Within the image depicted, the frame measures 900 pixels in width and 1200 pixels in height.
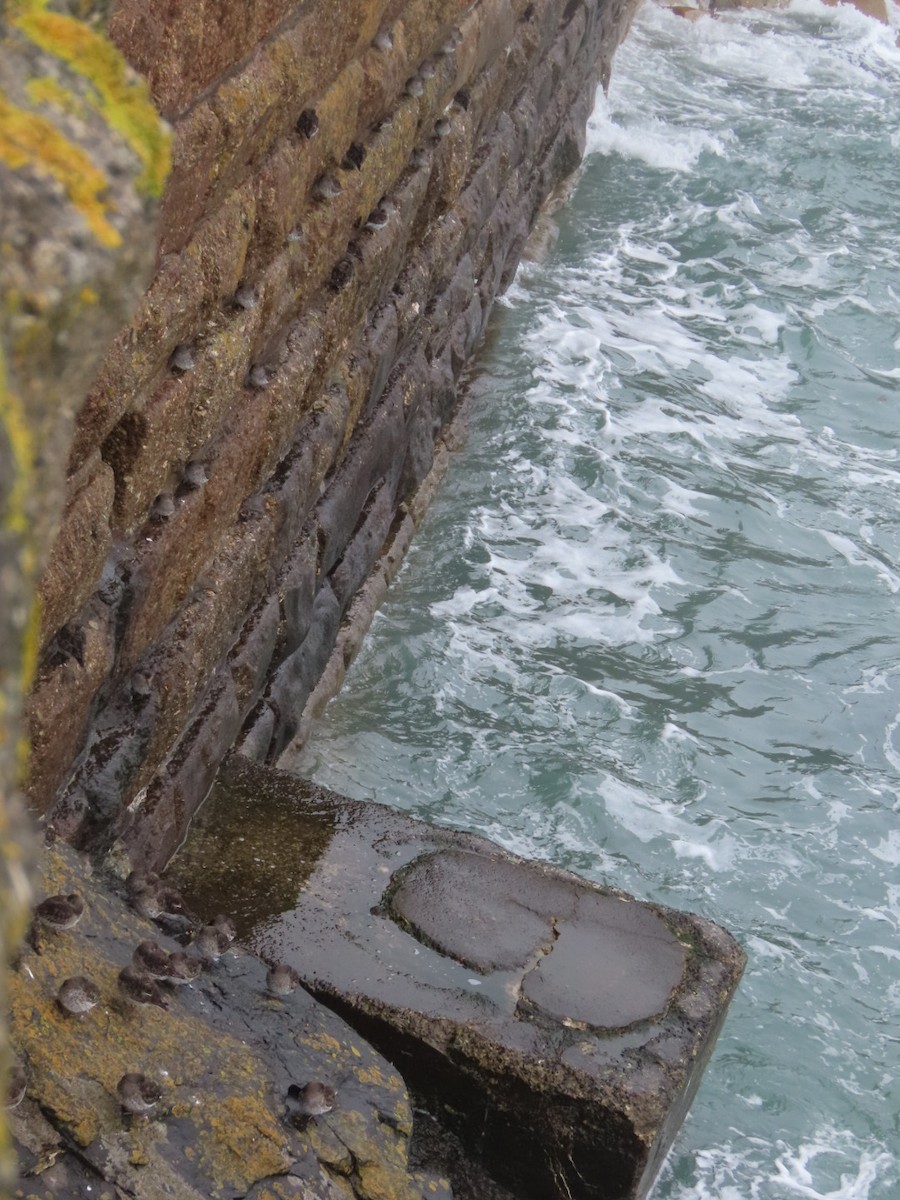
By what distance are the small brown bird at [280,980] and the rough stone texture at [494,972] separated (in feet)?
0.52

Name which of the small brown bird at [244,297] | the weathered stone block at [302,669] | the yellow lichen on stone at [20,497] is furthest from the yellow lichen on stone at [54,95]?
the weathered stone block at [302,669]

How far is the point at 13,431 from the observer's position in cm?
96

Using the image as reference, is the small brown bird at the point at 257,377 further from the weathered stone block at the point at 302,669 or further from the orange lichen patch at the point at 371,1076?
the orange lichen patch at the point at 371,1076

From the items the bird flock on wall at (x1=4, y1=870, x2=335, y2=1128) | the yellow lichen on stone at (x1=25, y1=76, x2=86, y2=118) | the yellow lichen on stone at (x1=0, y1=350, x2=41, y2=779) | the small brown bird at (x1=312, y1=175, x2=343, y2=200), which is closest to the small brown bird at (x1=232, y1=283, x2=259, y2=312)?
the small brown bird at (x1=312, y1=175, x2=343, y2=200)

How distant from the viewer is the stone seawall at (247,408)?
3424mm

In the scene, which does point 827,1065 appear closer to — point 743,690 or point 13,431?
point 743,690

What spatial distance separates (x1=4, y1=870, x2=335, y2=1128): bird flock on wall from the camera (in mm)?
2705

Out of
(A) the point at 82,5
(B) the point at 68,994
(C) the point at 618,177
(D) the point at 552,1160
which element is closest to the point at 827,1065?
(D) the point at 552,1160

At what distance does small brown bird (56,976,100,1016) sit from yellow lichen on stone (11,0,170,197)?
6.52 feet

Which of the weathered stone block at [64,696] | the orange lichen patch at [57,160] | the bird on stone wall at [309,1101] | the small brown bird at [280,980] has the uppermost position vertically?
the orange lichen patch at [57,160]

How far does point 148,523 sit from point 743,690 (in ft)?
11.2

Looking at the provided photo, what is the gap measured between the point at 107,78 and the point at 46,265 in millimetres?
274

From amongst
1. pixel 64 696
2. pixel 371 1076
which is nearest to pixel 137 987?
pixel 371 1076

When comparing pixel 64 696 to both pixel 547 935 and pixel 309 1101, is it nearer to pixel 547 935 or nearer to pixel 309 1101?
pixel 309 1101
